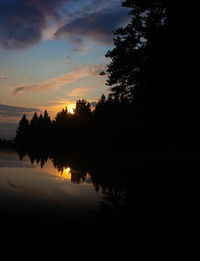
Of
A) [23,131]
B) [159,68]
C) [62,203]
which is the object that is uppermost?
[159,68]

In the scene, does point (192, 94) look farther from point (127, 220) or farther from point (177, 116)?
point (127, 220)

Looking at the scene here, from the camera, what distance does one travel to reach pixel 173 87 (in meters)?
16.2

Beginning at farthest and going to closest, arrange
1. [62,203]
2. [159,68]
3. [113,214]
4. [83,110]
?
[83,110] < [159,68] < [62,203] < [113,214]

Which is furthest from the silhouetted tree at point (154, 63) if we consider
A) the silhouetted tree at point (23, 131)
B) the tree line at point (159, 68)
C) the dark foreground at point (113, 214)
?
the silhouetted tree at point (23, 131)

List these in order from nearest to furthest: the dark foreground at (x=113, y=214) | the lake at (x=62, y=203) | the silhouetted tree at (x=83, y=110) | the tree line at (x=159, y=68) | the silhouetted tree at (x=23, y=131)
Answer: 1. the dark foreground at (x=113, y=214)
2. the lake at (x=62, y=203)
3. the tree line at (x=159, y=68)
4. the silhouetted tree at (x=83, y=110)
5. the silhouetted tree at (x=23, y=131)

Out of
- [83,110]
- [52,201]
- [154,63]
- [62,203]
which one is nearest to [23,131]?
[83,110]

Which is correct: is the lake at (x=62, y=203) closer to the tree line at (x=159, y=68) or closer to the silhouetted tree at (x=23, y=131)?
the tree line at (x=159, y=68)

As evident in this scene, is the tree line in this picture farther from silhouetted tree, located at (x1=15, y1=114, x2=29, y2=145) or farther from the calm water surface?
silhouetted tree, located at (x1=15, y1=114, x2=29, y2=145)

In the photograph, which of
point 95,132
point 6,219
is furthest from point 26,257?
point 95,132

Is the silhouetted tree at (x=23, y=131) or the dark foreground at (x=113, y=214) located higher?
the silhouetted tree at (x=23, y=131)

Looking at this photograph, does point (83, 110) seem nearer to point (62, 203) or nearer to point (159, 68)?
point (159, 68)

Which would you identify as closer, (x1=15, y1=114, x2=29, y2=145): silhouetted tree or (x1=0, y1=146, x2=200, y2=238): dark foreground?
(x1=0, y1=146, x2=200, y2=238): dark foreground

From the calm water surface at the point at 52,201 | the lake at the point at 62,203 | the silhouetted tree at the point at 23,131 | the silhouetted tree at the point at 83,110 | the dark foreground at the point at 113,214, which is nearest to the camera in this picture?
the dark foreground at the point at 113,214

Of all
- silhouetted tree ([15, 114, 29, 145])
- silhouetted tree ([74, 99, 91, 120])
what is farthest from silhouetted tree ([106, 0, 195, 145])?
silhouetted tree ([15, 114, 29, 145])
